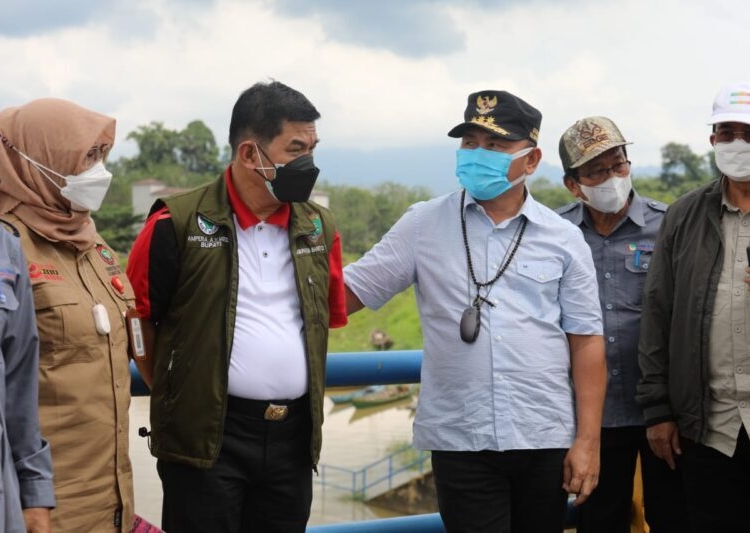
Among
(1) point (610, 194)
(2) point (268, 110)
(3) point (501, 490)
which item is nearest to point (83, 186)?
(2) point (268, 110)

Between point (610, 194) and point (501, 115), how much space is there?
0.63 meters

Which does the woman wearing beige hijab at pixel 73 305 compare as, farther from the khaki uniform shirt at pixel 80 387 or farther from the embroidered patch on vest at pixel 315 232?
the embroidered patch on vest at pixel 315 232

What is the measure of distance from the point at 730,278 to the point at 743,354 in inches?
9.3

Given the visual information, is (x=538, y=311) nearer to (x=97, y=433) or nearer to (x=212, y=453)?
(x=212, y=453)

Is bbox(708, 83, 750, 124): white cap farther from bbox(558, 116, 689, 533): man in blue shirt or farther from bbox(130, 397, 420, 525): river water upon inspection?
bbox(130, 397, 420, 525): river water

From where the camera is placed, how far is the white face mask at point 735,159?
319cm

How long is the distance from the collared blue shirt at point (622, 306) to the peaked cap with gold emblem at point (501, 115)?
0.62 meters

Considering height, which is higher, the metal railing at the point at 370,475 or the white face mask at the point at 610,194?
the white face mask at the point at 610,194

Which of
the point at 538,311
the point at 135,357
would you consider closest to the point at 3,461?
the point at 135,357

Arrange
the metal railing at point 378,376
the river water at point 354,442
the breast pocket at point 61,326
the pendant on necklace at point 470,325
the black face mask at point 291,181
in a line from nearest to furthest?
the breast pocket at point 61,326
the black face mask at point 291,181
the pendant on necklace at point 470,325
the metal railing at point 378,376
the river water at point 354,442

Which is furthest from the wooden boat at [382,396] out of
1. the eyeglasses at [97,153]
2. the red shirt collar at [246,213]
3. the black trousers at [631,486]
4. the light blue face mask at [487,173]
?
the eyeglasses at [97,153]

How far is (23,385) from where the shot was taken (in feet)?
7.30

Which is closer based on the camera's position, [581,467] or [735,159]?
[581,467]

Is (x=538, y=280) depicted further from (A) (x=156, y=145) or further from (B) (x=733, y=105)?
(A) (x=156, y=145)
